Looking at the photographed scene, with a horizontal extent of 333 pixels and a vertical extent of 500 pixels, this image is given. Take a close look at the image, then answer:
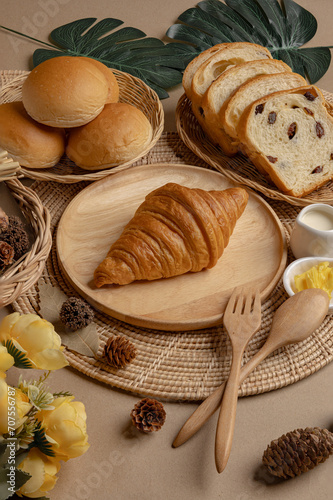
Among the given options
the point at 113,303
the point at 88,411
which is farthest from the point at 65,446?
the point at 113,303

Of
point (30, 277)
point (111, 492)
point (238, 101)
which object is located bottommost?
point (111, 492)

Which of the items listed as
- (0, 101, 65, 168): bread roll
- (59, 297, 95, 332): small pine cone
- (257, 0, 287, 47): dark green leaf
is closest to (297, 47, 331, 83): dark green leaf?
(257, 0, 287, 47): dark green leaf

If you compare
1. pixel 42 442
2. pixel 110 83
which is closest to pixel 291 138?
pixel 110 83

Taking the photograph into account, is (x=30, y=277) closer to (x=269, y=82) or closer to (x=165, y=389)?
(x=165, y=389)

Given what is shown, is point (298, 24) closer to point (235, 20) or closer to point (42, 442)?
point (235, 20)

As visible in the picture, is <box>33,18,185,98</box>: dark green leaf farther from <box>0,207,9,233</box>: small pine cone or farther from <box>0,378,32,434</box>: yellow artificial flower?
<box>0,378,32,434</box>: yellow artificial flower
